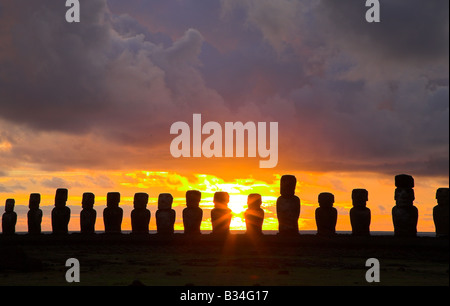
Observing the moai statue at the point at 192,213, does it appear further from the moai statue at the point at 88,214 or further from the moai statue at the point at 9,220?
the moai statue at the point at 9,220

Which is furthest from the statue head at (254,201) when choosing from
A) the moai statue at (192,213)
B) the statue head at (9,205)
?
the statue head at (9,205)

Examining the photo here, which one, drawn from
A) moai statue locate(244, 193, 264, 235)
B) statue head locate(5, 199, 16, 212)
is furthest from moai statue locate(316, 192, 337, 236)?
statue head locate(5, 199, 16, 212)

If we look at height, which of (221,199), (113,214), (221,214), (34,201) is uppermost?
(34,201)

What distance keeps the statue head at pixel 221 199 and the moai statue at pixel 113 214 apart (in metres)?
4.87

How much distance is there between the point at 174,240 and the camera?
21.4 m

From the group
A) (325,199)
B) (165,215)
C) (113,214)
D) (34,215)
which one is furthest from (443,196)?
(34,215)

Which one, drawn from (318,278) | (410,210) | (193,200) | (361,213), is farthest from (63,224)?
(318,278)

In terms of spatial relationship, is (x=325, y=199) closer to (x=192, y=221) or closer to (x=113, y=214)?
(x=192, y=221)

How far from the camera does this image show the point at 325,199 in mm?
21641

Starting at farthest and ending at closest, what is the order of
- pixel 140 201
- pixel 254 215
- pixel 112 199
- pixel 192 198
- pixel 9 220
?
pixel 9 220
pixel 112 199
pixel 140 201
pixel 192 198
pixel 254 215

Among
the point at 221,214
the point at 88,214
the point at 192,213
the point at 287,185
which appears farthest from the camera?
the point at 88,214

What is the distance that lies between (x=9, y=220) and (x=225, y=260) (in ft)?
51.9

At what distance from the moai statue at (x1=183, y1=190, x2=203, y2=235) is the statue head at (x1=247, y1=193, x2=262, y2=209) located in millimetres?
2047

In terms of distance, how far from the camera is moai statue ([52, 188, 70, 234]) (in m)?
25.5
